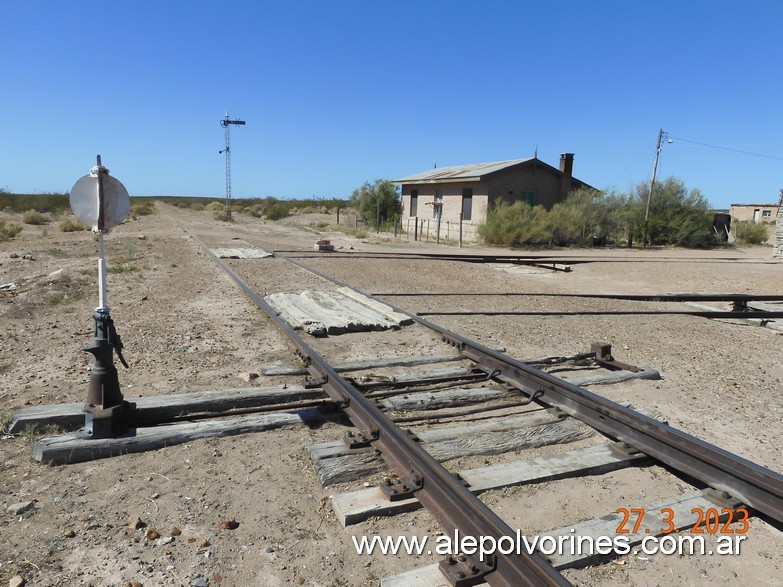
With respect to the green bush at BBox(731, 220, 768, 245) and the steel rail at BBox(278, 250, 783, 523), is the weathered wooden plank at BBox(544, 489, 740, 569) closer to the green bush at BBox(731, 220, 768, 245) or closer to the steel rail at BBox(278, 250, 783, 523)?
the steel rail at BBox(278, 250, 783, 523)

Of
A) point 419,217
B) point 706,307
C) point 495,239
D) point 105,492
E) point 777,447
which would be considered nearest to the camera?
A: point 105,492

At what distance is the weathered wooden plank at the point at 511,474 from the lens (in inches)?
128

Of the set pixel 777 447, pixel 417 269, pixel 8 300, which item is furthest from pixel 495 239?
pixel 777 447

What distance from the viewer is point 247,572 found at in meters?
2.78

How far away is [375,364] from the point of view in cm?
604

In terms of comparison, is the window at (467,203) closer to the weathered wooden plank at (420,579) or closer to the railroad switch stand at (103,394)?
the railroad switch stand at (103,394)

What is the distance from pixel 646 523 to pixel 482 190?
29.7m

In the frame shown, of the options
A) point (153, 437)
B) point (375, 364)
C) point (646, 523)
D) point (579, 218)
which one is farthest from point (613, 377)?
point (579, 218)

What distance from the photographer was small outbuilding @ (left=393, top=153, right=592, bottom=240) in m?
31.7

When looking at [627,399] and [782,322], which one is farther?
[782,322]

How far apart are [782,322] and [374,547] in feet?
33.3

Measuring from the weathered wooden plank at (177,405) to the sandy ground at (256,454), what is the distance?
244mm

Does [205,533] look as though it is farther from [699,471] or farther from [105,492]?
[699,471]

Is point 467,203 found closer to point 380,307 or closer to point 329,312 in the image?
point 380,307
